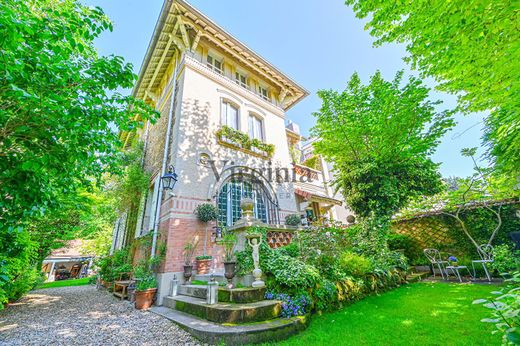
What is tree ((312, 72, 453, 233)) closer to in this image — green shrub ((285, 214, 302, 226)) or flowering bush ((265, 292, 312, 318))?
green shrub ((285, 214, 302, 226))

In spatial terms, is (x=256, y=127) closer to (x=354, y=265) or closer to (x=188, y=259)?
(x=188, y=259)

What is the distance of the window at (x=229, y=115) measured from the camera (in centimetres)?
912

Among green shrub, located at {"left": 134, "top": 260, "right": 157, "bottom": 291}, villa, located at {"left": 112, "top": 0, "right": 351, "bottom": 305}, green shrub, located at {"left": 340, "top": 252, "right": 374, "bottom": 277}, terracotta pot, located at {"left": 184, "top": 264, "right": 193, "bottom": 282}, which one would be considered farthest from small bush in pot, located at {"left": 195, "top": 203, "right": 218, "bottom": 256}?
green shrub, located at {"left": 340, "top": 252, "right": 374, "bottom": 277}

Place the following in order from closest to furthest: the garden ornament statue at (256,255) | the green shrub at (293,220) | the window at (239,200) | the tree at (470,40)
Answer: the tree at (470,40)
the garden ornament statue at (256,255)
the window at (239,200)
the green shrub at (293,220)

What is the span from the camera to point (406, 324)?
3.38m

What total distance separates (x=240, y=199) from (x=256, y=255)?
4.13 m

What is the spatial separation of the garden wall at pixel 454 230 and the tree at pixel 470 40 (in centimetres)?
597

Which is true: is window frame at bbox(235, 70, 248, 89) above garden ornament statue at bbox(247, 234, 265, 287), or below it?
above

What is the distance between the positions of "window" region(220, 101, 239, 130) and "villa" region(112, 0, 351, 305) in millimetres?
51

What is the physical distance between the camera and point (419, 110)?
27.9ft

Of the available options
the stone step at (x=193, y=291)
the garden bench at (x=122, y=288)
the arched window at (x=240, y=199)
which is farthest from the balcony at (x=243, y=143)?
the garden bench at (x=122, y=288)

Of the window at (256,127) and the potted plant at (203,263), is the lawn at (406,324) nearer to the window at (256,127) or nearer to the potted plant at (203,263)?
the potted plant at (203,263)

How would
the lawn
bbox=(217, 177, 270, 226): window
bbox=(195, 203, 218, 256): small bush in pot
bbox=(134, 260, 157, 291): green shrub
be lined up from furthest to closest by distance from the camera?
1. bbox=(217, 177, 270, 226): window
2. bbox=(195, 203, 218, 256): small bush in pot
3. bbox=(134, 260, 157, 291): green shrub
4. the lawn

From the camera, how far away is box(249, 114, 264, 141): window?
10.2m
